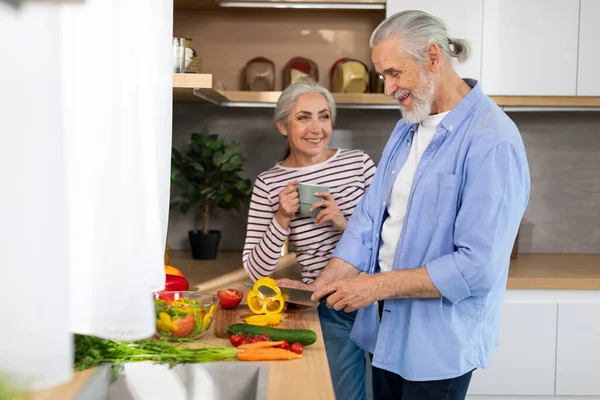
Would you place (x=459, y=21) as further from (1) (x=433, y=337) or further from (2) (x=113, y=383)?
(2) (x=113, y=383)

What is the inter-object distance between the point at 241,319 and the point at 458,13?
1.52 meters

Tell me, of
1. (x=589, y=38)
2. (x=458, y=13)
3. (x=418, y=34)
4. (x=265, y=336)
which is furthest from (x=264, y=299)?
(x=589, y=38)

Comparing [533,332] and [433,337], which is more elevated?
[433,337]

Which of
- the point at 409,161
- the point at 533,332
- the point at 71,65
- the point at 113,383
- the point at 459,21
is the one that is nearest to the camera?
the point at 71,65

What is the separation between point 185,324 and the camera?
1.82 meters

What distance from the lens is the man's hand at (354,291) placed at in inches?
70.4

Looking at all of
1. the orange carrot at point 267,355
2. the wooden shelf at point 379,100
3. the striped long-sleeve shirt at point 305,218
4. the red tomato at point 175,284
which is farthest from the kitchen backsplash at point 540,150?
the orange carrot at point 267,355

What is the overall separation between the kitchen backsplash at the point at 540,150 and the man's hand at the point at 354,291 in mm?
1563

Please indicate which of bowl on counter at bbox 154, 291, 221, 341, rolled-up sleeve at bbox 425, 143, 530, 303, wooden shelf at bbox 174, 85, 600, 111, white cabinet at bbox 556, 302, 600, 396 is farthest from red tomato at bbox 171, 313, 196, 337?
white cabinet at bbox 556, 302, 600, 396

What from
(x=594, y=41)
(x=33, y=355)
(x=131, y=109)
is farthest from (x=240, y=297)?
(x=594, y=41)

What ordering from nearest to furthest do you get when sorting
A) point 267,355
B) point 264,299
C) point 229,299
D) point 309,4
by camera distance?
point 267,355 → point 264,299 → point 229,299 → point 309,4

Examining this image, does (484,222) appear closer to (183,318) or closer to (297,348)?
(297,348)

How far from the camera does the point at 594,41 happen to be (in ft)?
9.52

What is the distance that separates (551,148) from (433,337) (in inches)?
72.4
